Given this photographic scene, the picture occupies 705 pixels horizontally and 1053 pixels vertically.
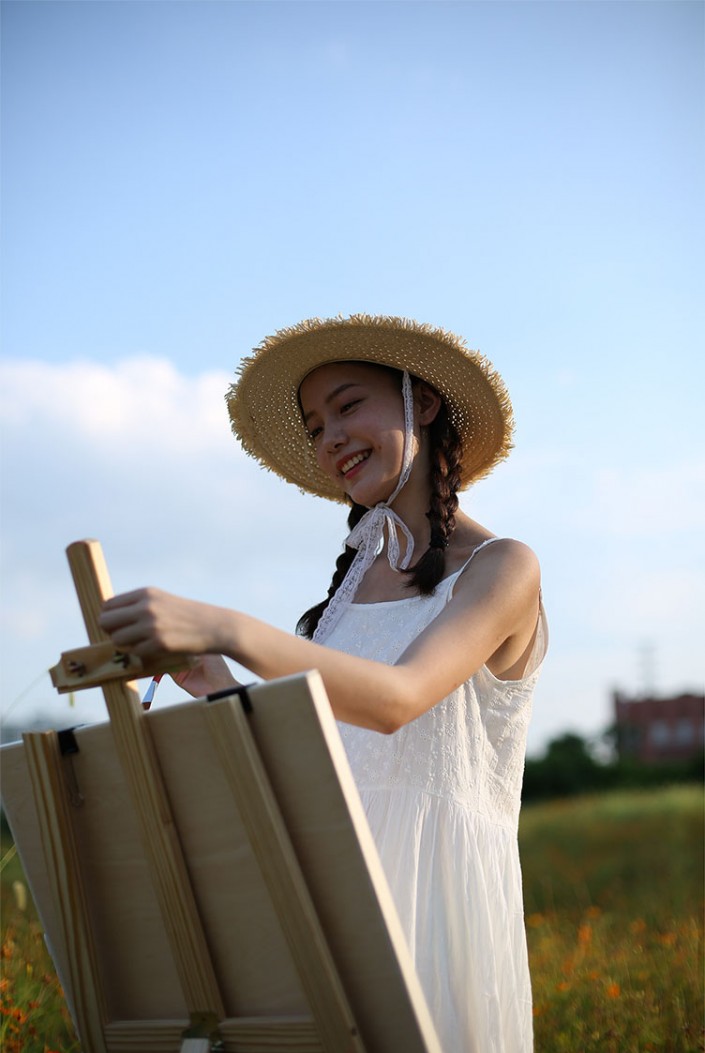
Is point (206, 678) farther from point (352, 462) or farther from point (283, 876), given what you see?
point (283, 876)

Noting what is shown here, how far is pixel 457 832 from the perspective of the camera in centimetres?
220

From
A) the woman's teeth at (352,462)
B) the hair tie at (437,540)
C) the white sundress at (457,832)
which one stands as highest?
the woman's teeth at (352,462)

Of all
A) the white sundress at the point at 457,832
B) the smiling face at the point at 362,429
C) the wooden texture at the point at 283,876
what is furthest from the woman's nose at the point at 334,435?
the wooden texture at the point at 283,876

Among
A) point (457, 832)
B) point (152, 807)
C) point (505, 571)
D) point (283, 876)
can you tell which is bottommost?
point (457, 832)

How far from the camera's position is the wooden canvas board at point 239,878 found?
1.38m

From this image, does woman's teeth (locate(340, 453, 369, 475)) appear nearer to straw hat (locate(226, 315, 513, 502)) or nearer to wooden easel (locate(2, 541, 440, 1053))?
straw hat (locate(226, 315, 513, 502))

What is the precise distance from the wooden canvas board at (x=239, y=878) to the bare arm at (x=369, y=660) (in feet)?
0.37

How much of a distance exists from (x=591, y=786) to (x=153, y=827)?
1986 cm

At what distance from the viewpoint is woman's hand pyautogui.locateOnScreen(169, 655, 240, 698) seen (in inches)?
95.0

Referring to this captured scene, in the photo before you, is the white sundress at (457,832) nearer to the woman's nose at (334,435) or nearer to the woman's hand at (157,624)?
the woman's nose at (334,435)

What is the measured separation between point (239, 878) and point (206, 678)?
963 mm

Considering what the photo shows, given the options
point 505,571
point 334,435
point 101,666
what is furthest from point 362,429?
point 101,666

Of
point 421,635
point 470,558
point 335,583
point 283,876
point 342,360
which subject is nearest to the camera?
point 283,876

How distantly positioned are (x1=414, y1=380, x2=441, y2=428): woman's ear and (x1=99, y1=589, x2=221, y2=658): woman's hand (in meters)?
1.41
